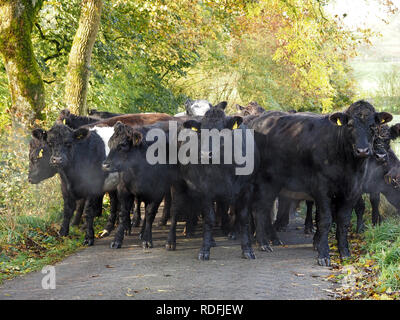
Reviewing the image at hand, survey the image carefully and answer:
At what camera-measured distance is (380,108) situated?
33500 millimetres

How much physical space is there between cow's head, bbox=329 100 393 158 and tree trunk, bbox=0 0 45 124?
25.2 feet

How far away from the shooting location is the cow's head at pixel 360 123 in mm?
8867

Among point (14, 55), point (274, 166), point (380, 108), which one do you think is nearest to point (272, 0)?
point (14, 55)

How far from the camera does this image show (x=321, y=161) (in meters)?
9.64

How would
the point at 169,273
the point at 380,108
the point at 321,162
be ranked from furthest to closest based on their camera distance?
the point at 380,108 → the point at 321,162 → the point at 169,273

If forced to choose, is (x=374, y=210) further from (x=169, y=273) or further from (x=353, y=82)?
(x=353, y=82)

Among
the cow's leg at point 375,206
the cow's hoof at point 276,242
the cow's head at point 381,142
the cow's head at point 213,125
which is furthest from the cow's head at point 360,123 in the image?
the cow's leg at point 375,206

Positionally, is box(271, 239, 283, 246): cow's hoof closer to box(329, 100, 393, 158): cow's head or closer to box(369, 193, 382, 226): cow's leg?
box(369, 193, 382, 226): cow's leg

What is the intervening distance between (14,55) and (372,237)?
905 cm

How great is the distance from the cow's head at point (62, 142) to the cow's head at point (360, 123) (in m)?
4.65

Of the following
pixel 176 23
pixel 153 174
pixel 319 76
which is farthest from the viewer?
pixel 319 76

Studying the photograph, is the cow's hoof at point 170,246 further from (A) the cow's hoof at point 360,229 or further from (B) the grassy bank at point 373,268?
(A) the cow's hoof at point 360,229

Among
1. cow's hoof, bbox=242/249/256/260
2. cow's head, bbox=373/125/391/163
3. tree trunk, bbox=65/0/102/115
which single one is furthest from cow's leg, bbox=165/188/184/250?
tree trunk, bbox=65/0/102/115

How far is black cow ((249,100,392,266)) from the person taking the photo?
9062 millimetres
